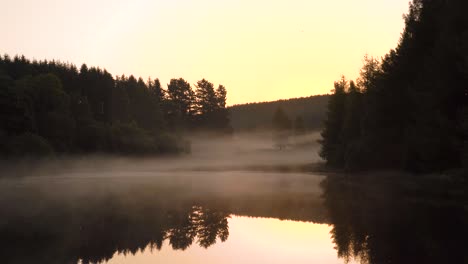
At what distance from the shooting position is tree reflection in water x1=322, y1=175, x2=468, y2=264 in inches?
610

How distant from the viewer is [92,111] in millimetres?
107625

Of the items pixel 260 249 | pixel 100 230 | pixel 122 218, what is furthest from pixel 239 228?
pixel 122 218

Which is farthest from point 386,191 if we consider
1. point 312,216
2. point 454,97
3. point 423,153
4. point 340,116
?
point 340,116

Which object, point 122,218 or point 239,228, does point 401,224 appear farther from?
point 122,218

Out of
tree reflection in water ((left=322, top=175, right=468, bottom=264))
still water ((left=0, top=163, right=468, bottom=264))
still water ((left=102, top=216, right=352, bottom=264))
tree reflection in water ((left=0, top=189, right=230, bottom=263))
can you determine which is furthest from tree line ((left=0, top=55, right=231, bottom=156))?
still water ((left=102, top=216, right=352, bottom=264))

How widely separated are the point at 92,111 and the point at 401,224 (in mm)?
93019

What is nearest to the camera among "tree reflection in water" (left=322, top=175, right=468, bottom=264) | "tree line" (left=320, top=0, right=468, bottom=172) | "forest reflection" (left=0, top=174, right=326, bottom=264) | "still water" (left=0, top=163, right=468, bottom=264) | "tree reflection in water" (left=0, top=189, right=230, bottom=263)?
"tree reflection in water" (left=322, top=175, right=468, bottom=264)

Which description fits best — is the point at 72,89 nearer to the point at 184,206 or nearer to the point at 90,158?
the point at 90,158

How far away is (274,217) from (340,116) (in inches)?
2152

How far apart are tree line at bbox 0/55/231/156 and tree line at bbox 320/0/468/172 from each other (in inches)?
1537

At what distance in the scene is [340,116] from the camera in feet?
257

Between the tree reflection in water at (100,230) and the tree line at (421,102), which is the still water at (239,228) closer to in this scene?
the tree reflection in water at (100,230)

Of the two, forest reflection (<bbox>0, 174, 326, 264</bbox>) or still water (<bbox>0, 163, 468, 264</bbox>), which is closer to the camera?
still water (<bbox>0, 163, 468, 264</bbox>)

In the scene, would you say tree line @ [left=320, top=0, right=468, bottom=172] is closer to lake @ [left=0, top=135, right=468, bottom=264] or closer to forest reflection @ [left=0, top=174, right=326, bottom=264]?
lake @ [left=0, top=135, right=468, bottom=264]
